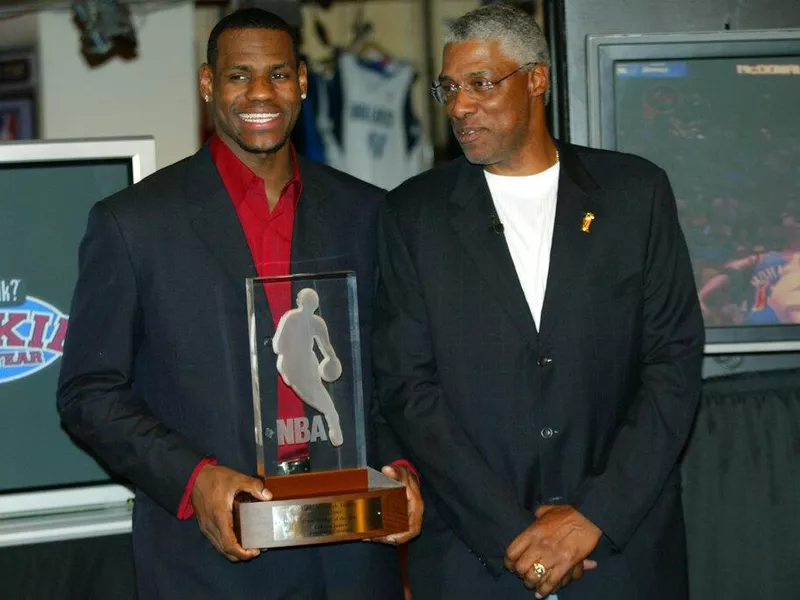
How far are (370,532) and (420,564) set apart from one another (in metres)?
0.40

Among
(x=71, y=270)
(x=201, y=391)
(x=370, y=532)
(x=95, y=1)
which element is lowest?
(x=370, y=532)

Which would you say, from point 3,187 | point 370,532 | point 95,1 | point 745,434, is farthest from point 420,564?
point 95,1

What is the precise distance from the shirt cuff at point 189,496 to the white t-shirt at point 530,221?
722mm

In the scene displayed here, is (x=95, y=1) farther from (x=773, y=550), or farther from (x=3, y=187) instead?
(x=773, y=550)

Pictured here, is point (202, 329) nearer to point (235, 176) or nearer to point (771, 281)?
point (235, 176)

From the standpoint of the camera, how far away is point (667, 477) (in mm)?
2535

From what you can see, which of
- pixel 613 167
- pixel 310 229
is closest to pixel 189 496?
pixel 310 229

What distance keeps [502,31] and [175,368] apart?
973mm

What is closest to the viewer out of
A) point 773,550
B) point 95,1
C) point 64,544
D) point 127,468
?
point 127,468

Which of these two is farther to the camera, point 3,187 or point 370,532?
point 3,187

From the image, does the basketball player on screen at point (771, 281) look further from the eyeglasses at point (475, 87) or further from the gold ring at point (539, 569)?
the gold ring at point (539, 569)

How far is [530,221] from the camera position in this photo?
104 inches

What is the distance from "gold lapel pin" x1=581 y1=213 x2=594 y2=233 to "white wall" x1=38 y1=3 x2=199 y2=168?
405 cm

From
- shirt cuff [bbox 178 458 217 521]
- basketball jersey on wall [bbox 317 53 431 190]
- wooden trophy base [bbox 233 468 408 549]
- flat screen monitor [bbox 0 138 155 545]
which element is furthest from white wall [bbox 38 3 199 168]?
wooden trophy base [bbox 233 468 408 549]
